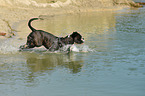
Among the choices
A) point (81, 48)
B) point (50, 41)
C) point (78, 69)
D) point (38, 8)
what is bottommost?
point (78, 69)

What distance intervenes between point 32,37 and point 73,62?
73.5 inches

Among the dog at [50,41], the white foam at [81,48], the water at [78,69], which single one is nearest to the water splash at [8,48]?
the water at [78,69]

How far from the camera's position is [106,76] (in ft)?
22.3

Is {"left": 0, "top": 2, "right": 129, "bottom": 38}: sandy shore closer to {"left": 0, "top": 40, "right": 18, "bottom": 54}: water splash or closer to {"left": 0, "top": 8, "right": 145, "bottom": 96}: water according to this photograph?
{"left": 0, "top": 40, "right": 18, "bottom": 54}: water splash

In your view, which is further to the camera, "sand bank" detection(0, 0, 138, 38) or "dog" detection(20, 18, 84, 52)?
"sand bank" detection(0, 0, 138, 38)

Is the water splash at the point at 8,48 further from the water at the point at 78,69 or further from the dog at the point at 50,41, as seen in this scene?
the dog at the point at 50,41

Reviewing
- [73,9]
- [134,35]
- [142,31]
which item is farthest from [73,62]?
[73,9]

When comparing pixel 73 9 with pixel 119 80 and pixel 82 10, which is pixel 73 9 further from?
pixel 119 80

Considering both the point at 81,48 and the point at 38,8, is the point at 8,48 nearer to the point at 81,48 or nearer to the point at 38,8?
the point at 81,48

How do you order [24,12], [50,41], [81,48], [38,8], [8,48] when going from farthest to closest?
[38,8] → [24,12] → [81,48] → [8,48] → [50,41]

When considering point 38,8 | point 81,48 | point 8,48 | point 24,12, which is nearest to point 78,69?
point 81,48

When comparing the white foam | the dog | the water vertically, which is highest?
the dog

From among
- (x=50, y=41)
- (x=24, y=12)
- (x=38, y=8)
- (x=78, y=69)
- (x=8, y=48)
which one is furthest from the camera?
(x=38, y=8)

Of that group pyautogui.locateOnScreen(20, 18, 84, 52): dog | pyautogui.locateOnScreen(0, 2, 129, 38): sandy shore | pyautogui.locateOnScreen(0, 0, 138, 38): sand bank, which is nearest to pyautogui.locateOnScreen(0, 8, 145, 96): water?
pyautogui.locateOnScreen(20, 18, 84, 52): dog
